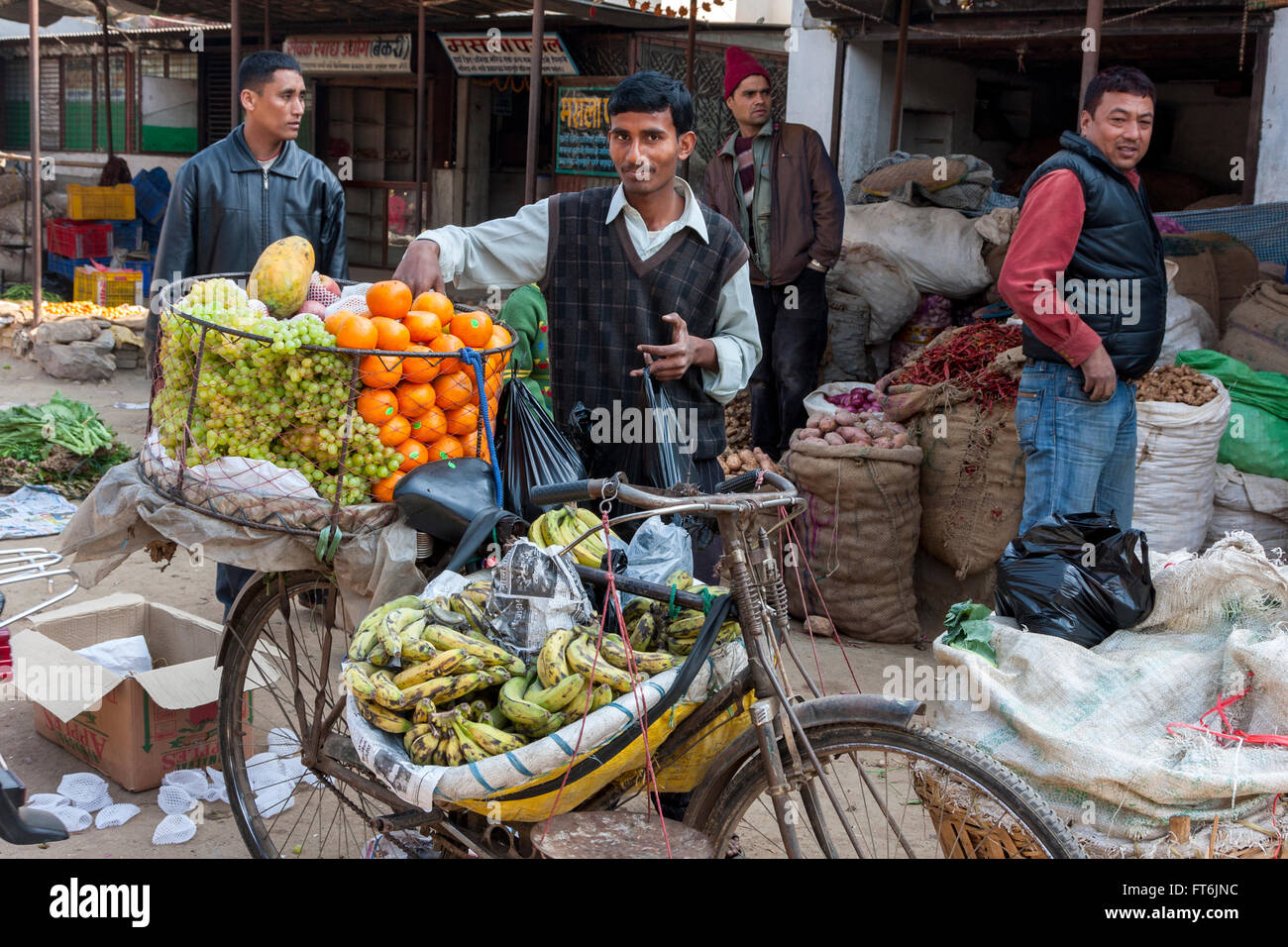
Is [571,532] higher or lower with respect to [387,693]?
higher

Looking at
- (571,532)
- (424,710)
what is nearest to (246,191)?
(571,532)

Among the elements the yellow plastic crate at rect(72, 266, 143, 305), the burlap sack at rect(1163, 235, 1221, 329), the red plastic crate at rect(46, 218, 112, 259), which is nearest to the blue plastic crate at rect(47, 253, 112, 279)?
the red plastic crate at rect(46, 218, 112, 259)

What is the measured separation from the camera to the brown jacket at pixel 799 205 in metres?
6.53

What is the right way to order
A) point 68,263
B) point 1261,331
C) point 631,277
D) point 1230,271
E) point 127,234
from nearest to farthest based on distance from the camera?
point 631,277 < point 1261,331 < point 1230,271 < point 68,263 < point 127,234

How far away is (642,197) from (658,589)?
49.1 inches

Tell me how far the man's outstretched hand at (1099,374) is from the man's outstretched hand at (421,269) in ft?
7.25

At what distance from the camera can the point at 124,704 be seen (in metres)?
3.46

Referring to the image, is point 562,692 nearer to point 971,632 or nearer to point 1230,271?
point 971,632

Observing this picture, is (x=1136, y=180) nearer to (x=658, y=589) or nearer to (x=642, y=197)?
(x=642, y=197)

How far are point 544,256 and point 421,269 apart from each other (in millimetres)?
451

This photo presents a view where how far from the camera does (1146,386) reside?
5070mm

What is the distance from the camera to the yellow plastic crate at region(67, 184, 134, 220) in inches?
508

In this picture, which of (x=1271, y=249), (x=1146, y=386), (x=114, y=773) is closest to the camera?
(x=114, y=773)

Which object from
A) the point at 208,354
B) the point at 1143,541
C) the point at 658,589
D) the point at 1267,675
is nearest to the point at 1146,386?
the point at 1143,541
